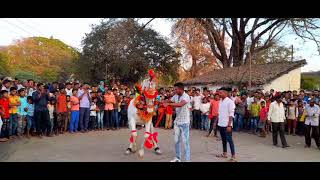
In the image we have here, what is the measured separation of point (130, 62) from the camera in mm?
31188

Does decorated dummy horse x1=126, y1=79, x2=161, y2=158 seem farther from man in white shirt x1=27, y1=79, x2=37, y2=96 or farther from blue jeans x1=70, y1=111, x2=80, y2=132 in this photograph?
man in white shirt x1=27, y1=79, x2=37, y2=96

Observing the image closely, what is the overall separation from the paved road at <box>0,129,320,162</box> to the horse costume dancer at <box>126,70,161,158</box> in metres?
0.37

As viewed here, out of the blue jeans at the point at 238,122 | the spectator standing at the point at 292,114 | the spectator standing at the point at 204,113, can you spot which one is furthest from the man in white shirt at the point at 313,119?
the spectator standing at the point at 204,113

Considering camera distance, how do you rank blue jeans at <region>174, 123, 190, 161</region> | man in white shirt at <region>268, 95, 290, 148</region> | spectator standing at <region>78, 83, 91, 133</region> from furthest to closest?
spectator standing at <region>78, 83, 91, 133</region>, man in white shirt at <region>268, 95, 290, 148</region>, blue jeans at <region>174, 123, 190, 161</region>

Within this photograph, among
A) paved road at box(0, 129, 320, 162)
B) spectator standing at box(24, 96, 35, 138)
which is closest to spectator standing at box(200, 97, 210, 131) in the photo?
paved road at box(0, 129, 320, 162)

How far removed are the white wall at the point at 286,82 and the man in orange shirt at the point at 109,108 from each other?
1541cm

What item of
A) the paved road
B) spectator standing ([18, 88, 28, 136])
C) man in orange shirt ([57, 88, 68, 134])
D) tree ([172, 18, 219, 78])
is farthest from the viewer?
tree ([172, 18, 219, 78])

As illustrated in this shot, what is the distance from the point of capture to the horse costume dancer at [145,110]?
31.5 ft

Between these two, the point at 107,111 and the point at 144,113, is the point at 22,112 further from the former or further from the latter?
the point at 144,113

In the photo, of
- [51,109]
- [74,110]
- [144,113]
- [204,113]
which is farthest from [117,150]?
[204,113]

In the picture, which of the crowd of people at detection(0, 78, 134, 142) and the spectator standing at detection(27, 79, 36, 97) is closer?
the crowd of people at detection(0, 78, 134, 142)

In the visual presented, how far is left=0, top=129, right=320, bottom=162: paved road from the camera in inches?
358

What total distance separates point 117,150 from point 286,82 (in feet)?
72.8

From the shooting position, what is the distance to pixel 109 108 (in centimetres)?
1526
